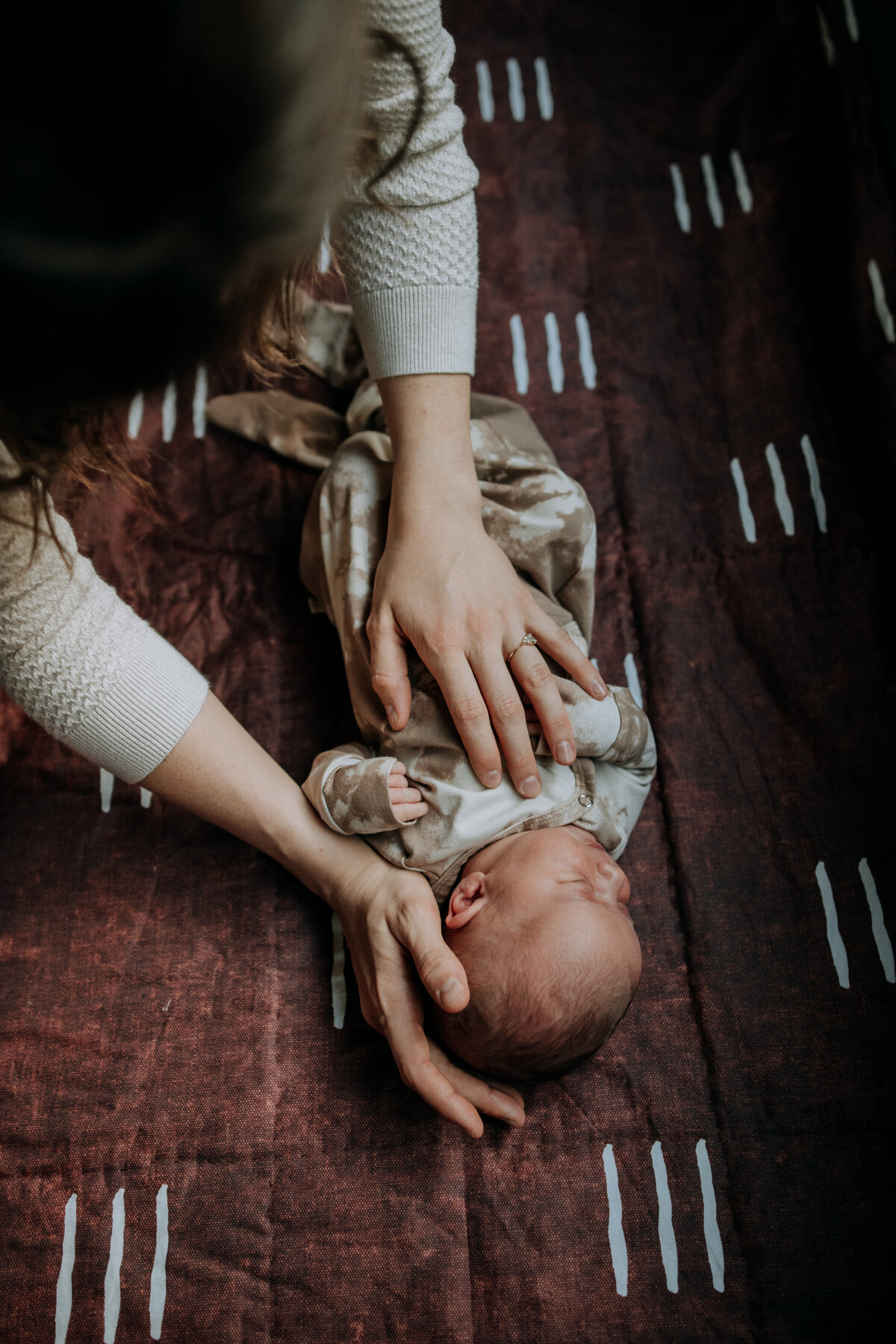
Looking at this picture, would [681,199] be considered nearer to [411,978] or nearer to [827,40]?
[827,40]

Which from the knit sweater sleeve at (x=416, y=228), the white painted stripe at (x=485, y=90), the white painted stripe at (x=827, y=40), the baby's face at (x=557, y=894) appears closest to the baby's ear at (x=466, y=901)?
the baby's face at (x=557, y=894)

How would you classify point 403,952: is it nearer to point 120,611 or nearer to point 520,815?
point 520,815

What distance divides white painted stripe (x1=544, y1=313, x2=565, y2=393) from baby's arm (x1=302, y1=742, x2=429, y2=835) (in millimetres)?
594

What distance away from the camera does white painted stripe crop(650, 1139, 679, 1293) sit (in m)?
0.76

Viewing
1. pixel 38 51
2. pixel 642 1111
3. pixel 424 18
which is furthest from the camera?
pixel 642 1111

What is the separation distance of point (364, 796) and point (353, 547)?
10.8 inches

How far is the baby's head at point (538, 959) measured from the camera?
75cm

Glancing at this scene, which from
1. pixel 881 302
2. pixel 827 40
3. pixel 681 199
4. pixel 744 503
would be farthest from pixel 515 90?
pixel 744 503

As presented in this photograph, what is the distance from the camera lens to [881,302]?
3.45 feet

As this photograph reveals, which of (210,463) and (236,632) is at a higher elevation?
(210,463)

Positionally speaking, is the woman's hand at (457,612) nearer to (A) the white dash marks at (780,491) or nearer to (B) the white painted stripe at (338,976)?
(B) the white painted stripe at (338,976)

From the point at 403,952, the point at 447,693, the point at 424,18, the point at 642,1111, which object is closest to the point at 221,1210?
the point at 403,952

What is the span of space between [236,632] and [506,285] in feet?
2.04

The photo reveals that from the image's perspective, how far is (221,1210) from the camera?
2.56 feet
